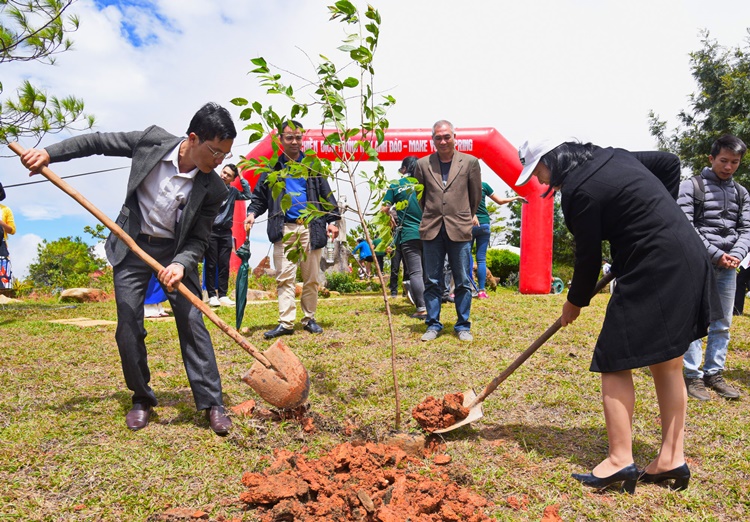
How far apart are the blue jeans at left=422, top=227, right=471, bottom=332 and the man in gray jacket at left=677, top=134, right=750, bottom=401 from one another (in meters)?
1.84

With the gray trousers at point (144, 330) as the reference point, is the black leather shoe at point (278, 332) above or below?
below

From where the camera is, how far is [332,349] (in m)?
4.89

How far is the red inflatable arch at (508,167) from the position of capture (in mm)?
10016

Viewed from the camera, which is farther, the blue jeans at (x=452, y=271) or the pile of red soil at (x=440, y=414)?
the blue jeans at (x=452, y=271)

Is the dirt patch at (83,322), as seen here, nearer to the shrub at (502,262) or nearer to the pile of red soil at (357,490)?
the pile of red soil at (357,490)

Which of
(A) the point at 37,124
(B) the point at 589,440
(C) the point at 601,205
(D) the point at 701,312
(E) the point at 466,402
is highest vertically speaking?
(A) the point at 37,124

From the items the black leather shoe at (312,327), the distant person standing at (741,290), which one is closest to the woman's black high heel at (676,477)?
the black leather shoe at (312,327)

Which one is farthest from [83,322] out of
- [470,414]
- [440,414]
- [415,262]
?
[470,414]

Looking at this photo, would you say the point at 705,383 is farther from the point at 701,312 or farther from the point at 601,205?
the point at 601,205

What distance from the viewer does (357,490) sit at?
2291mm

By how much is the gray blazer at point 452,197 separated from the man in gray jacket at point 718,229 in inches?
69.6

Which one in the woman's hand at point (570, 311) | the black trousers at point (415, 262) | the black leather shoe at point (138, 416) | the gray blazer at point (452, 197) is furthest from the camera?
the black trousers at point (415, 262)

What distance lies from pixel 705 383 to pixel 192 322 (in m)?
3.74

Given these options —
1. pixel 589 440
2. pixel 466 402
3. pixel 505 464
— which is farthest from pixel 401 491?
pixel 589 440
